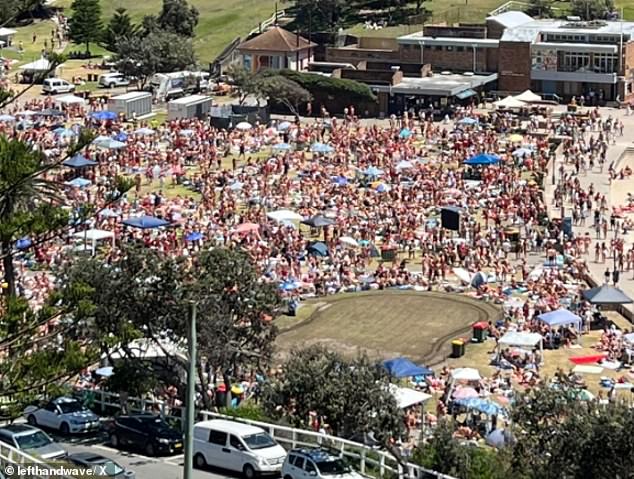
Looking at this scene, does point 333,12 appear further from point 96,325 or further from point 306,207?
point 96,325

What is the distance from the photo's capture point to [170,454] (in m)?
24.5

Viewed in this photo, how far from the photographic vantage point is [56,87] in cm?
7819

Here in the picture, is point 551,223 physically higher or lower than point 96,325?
lower

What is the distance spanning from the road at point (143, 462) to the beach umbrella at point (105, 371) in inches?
118

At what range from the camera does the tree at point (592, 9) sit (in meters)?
86.3

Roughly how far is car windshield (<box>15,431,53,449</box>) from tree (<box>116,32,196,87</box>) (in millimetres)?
56937

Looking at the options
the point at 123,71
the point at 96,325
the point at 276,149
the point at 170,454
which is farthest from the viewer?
the point at 123,71

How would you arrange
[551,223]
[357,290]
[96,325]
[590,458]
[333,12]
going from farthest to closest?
[333,12], [551,223], [357,290], [96,325], [590,458]

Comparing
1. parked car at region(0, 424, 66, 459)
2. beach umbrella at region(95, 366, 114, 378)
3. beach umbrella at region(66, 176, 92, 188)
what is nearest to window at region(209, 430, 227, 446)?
parked car at region(0, 424, 66, 459)

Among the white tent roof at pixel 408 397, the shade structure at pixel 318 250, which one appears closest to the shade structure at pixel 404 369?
the white tent roof at pixel 408 397

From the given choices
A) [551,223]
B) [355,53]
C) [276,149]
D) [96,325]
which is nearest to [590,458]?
[96,325]

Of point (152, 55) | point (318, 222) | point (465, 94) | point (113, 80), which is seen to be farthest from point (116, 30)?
point (318, 222)

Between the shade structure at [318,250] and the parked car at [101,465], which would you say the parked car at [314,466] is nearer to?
the parked car at [101,465]

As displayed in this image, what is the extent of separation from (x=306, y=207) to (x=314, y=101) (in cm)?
2525
